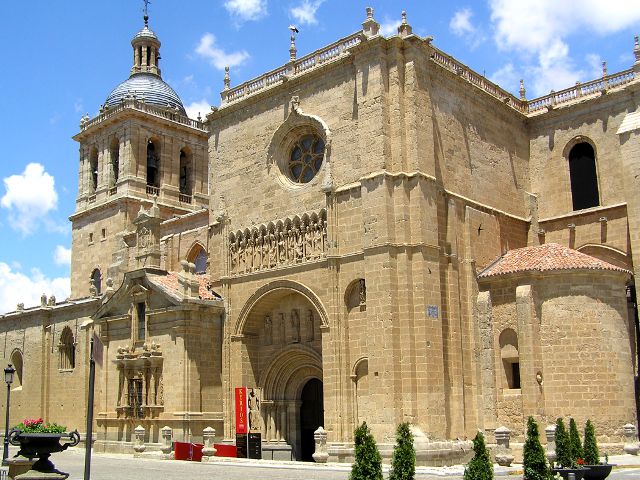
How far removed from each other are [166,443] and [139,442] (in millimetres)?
1827

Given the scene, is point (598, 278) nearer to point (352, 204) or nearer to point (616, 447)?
point (616, 447)

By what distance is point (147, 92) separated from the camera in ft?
157

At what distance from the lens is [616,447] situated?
2302cm

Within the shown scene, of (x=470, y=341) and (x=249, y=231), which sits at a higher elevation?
(x=249, y=231)

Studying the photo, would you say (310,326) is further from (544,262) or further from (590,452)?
(590,452)

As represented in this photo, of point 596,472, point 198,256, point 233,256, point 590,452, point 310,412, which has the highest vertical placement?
point 198,256

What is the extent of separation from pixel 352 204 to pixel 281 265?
3.78 metres

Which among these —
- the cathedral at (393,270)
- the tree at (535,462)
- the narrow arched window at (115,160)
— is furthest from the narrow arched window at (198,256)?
the tree at (535,462)

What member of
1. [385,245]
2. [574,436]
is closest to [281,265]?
[385,245]

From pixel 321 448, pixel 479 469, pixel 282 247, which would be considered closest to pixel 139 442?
pixel 321 448

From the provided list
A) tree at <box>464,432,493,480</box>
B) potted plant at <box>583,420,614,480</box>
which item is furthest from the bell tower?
tree at <box>464,432,493,480</box>

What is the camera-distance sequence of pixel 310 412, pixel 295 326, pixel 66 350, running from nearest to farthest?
pixel 295 326 → pixel 310 412 → pixel 66 350

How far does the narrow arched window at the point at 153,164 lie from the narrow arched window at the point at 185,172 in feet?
6.52

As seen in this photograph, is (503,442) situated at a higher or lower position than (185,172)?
lower
